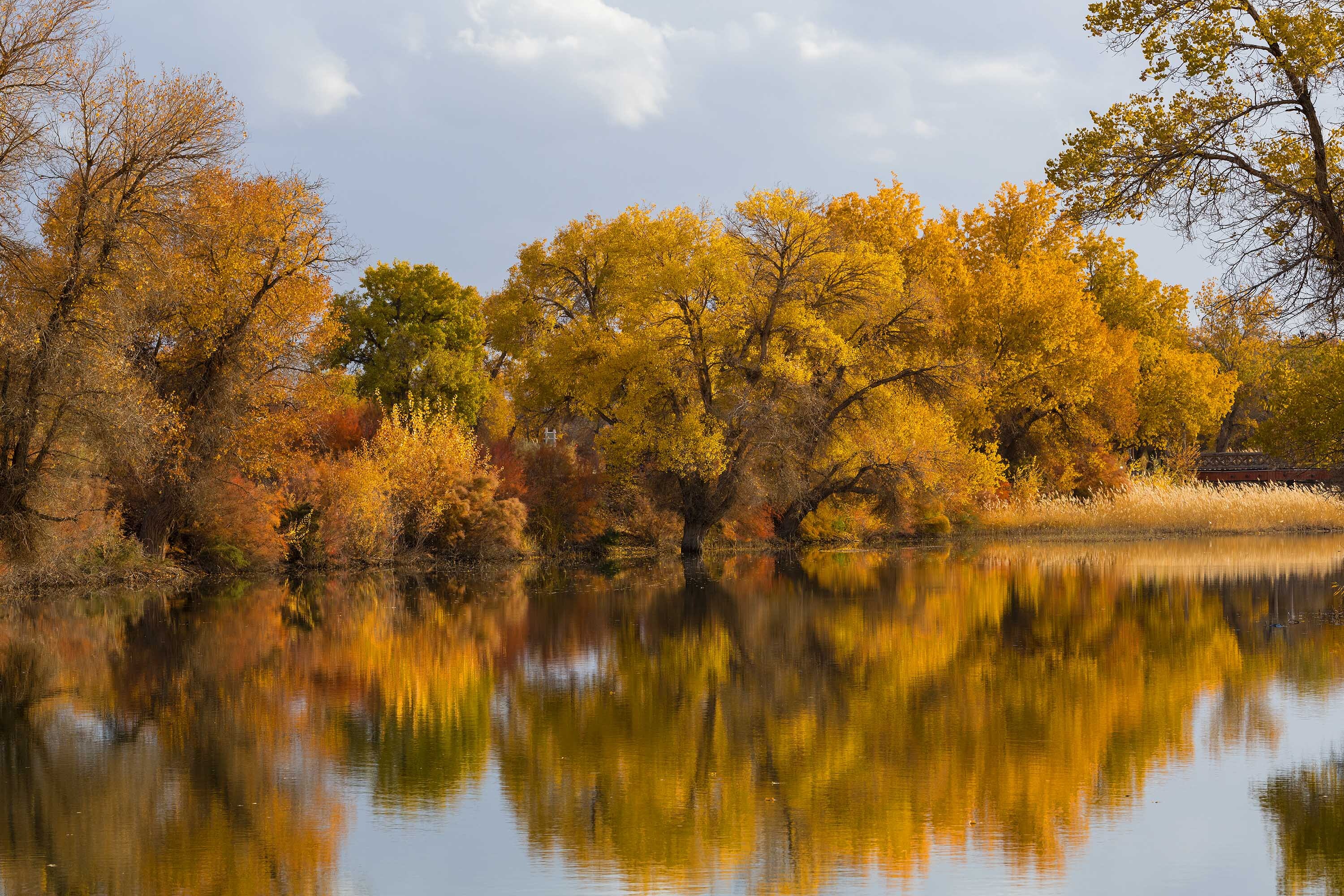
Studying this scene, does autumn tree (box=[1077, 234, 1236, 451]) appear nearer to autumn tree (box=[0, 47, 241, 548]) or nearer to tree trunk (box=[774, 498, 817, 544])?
tree trunk (box=[774, 498, 817, 544])

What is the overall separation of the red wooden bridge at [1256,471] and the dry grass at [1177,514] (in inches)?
515

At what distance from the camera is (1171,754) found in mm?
10164

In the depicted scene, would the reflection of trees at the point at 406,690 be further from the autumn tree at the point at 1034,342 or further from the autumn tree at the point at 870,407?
the autumn tree at the point at 1034,342

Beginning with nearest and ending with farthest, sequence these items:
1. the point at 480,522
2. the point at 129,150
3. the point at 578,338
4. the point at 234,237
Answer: the point at 129,150 → the point at 234,237 → the point at 480,522 → the point at 578,338

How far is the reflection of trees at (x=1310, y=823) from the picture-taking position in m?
7.09

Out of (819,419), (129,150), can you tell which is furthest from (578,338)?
(129,150)

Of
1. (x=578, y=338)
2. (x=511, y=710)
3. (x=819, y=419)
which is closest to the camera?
(x=511, y=710)

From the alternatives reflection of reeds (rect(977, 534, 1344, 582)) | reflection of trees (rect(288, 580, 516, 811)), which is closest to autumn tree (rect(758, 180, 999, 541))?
reflection of reeds (rect(977, 534, 1344, 582))

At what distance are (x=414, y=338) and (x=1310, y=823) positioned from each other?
5398cm

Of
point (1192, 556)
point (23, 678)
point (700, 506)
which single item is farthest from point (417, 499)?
point (1192, 556)

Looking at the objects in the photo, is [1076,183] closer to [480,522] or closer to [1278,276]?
[1278,276]

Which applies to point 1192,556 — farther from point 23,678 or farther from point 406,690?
point 23,678

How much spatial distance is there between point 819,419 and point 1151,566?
10.8 m

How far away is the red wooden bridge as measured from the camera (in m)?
59.9
